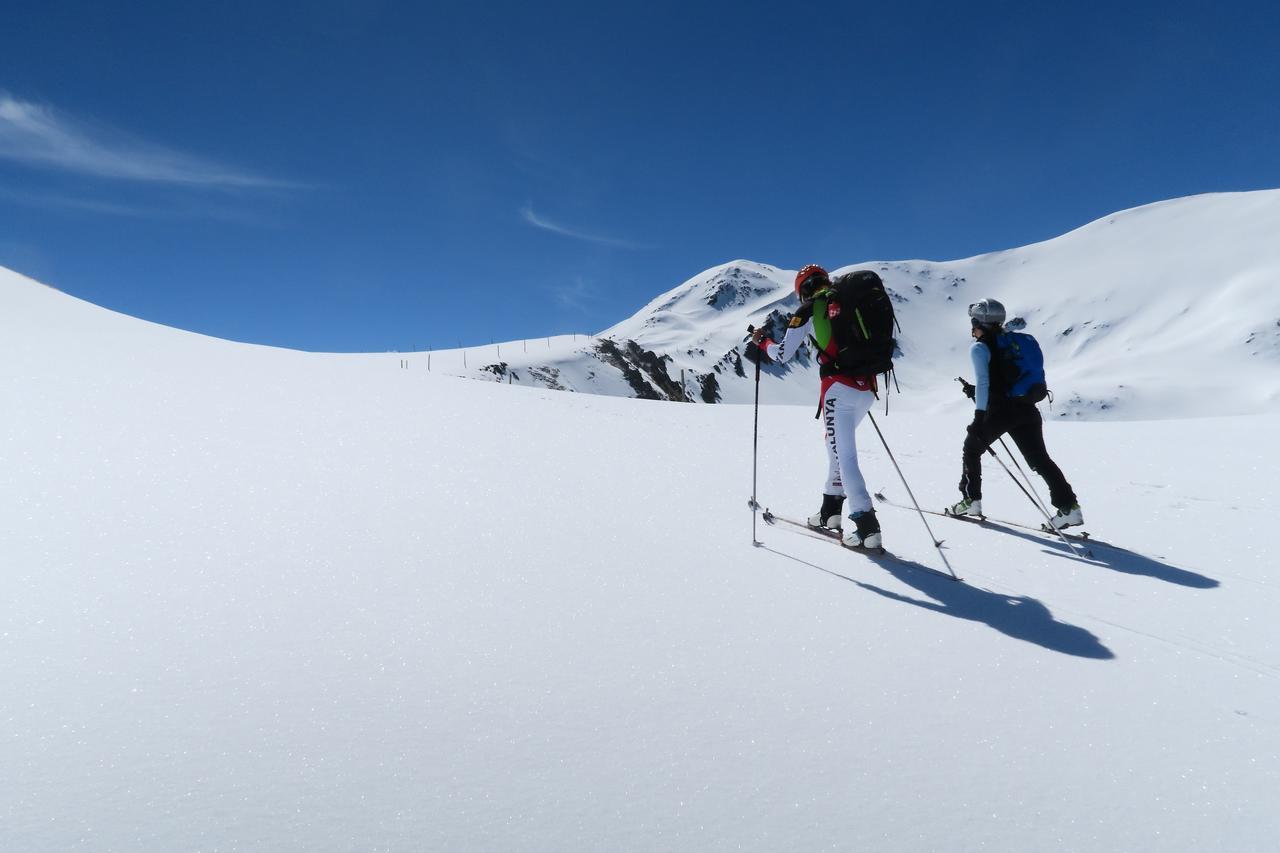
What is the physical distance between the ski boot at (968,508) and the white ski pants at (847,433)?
5.32 ft

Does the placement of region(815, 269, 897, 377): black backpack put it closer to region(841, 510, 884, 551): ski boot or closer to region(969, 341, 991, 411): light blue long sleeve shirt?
region(841, 510, 884, 551): ski boot

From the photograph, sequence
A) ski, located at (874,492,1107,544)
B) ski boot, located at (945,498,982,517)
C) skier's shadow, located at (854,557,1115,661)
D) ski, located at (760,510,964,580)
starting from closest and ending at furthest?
skier's shadow, located at (854,557,1115,661) → ski, located at (760,510,964,580) → ski, located at (874,492,1107,544) → ski boot, located at (945,498,982,517)

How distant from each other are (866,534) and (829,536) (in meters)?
0.43

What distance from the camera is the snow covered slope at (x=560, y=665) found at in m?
1.87

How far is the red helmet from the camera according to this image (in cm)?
534

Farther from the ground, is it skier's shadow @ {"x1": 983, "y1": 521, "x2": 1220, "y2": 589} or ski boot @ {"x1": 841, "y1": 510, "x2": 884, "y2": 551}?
ski boot @ {"x1": 841, "y1": 510, "x2": 884, "y2": 551}

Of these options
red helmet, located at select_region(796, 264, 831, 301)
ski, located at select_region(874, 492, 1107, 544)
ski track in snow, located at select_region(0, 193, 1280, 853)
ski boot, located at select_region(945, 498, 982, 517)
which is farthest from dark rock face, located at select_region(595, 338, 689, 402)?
ski track in snow, located at select_region(0, 193, 1280, 853)

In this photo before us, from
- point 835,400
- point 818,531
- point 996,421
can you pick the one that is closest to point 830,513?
point 818,531

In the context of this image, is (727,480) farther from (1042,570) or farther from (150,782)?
(150,782)

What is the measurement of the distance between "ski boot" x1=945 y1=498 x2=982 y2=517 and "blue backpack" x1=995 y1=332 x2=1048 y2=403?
108 cm

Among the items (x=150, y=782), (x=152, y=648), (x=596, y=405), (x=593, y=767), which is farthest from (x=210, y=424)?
(x=596, y=405)

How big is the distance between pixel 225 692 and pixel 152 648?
0.52 m

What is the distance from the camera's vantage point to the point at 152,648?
2.55m

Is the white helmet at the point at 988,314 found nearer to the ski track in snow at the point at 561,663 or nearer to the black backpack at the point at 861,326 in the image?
the black backpack at the point at 861,326
